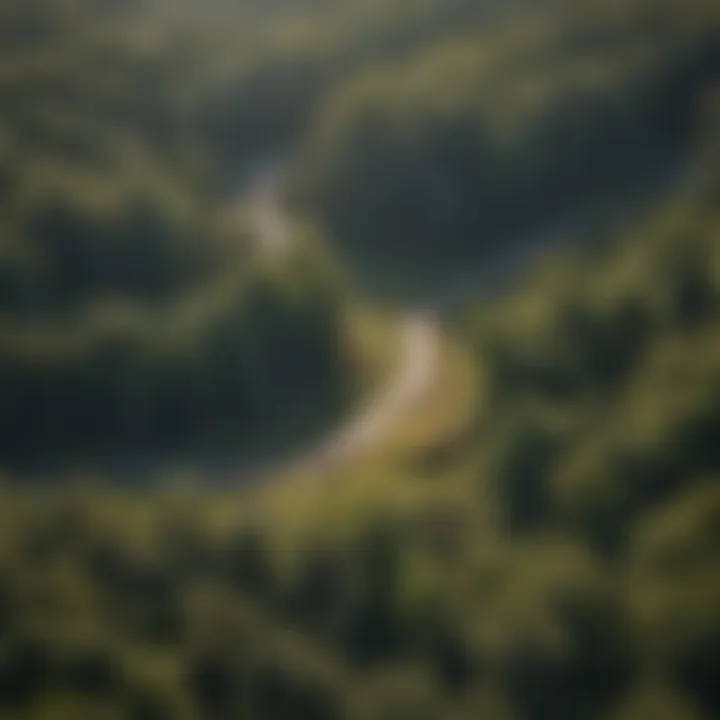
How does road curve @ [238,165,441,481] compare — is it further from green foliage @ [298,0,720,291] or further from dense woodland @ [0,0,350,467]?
green foliage @ [298,0,720,291]

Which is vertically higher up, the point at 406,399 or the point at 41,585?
the point at 406,399

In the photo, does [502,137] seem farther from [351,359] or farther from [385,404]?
[385,404]

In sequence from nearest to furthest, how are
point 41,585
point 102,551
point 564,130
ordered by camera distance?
1. point 41,585
2. point 102,551
3. point 564,130

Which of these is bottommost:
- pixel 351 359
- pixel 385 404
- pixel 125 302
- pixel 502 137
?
pixel 385 404

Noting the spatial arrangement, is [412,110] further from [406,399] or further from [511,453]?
[511,453]

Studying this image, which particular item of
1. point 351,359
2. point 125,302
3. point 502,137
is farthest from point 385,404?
point 502,137

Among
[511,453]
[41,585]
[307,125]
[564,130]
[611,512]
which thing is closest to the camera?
[41,585]

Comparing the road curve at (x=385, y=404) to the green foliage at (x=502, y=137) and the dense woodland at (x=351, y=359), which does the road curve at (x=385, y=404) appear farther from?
the green foliage at (x=502, y=137)

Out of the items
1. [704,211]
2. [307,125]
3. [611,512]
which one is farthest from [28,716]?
[307,125]

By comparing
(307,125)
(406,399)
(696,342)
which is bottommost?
(696,342)
